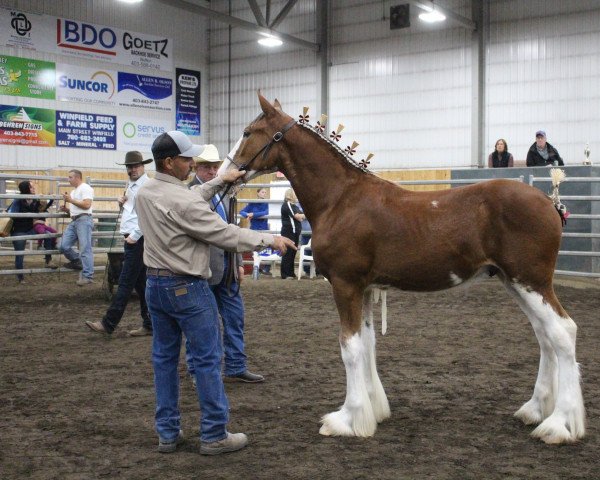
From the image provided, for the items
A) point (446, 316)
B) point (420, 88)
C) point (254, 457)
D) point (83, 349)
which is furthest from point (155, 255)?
point (420, 88)

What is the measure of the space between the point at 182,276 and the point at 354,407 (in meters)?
1.37

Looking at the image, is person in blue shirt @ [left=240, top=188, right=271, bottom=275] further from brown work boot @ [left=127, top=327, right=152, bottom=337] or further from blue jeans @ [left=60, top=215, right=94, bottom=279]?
brown work boot @ [left=127, top=327, right=152, bottom=337]

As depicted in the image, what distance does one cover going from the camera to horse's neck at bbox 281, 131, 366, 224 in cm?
484

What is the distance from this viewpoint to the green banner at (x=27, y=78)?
20750mm

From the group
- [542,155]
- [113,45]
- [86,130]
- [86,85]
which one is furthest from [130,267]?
[113,45]

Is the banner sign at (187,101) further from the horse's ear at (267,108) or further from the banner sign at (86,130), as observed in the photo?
the horse's ear at (267,108)

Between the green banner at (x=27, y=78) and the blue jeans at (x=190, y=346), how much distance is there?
18.8 m

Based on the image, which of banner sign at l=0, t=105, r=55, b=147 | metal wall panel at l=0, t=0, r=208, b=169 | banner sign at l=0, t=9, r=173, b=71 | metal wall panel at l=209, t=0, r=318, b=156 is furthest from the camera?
metal wall panel at l=209, t=0, r=318, b=156

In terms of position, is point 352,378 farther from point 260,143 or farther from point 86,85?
point 86,85

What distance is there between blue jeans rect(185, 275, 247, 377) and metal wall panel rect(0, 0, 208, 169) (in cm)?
1705

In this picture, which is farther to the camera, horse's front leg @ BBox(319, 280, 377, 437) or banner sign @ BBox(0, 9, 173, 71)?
banner sign @ BBox(0, 9, 173, 71)

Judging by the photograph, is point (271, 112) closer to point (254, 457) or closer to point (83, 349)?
point (254, 457)

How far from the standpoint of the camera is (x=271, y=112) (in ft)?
16.1

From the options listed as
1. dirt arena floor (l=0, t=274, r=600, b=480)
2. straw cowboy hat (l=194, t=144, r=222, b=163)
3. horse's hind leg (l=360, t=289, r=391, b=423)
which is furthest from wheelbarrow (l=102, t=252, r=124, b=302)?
horse's hind leg (l=360, t=289, r=391, b=423)
